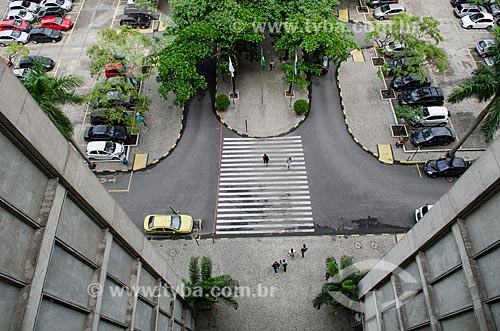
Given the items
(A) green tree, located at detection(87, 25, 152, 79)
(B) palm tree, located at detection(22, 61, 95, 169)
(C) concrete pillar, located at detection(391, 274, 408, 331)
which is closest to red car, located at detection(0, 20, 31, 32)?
(A) green tree, located at detection(87, 25, 152, 79)

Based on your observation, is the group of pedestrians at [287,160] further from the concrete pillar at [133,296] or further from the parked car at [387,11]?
the parked car at [387,11]

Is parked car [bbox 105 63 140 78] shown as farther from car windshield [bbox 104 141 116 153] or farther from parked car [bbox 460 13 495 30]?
parked car [bbox 460 13 495 30]

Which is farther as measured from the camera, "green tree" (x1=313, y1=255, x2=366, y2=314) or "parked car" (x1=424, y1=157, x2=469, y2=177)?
"parked car" (x1=424, y1=157, x2=469, y2=177)

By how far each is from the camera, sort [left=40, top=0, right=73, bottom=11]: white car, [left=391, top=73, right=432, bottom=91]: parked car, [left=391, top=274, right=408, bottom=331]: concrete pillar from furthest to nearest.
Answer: [left=40, top=0, right=73, bottom=11]: white car → [left=391, top=73, right=432, bottom=91]: parked car → [left=391, top=274, right=408, bottom=331]: concrete pillar

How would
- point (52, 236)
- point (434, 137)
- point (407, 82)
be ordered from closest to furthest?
point (52, 236) < point (434, 137) < point (407, 82)

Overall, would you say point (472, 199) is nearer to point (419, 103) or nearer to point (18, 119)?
point (18, 119)

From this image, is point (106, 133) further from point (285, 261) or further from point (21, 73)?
point (285, 261)

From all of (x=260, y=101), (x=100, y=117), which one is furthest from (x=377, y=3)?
(x=100, y=117)
